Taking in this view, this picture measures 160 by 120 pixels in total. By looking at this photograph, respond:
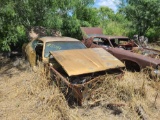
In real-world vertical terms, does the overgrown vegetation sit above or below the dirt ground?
above

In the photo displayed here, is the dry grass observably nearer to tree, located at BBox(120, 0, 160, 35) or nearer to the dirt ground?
the dirt ground

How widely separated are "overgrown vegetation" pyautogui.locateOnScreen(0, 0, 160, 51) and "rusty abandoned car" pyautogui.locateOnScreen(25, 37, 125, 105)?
1.78 metres

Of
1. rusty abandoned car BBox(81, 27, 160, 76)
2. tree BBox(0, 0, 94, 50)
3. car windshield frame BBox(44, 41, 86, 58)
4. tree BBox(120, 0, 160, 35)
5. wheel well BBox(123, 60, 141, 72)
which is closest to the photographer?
car windshield frame BBox(44, 41, 86, 58)

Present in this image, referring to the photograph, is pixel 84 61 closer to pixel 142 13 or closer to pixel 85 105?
pixel 85 105

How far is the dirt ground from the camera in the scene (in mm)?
4086

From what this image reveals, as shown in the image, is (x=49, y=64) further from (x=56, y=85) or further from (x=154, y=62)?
(x=154, y=62)

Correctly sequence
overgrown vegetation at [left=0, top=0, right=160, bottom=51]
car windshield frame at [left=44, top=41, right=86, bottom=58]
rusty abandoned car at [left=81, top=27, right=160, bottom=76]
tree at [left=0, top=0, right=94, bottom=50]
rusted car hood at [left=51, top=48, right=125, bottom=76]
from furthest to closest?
overgrown vegetation at [left=0, top=0, right=160, bottom=51] → tree at [left=0, top=0, right=94, bottom=50] → rusty abandoned car at [left=81, top=27, right=160, bottom=76] → car windshield frame at [left=44, top=41, right=86, bottom=58] → rusted car hood at [left=51, top=48, right=125, bottom=76]

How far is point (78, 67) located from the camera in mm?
4426

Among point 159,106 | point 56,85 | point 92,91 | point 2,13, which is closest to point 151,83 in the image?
point 159,106

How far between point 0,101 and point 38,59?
183cm

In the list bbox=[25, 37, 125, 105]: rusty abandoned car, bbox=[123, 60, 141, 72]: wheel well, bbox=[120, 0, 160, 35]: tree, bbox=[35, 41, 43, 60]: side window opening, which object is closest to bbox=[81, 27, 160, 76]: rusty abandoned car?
bbox=[123, 60, 141, 72]: wheel well

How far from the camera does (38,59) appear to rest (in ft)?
20.0

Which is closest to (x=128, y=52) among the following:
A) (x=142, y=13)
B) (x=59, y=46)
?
(x=59, y=46)

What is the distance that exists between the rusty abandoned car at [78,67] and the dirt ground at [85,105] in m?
0.27
